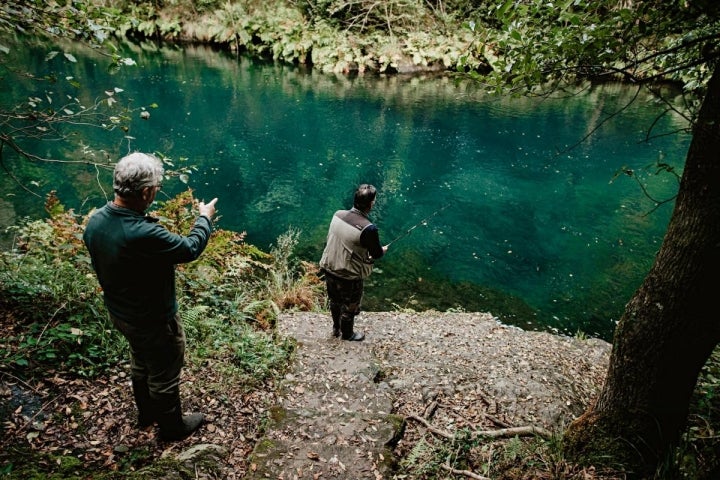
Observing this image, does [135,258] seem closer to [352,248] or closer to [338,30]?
[352,248]

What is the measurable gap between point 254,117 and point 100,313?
15.8 metres

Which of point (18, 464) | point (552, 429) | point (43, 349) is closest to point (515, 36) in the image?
point (552, 429)

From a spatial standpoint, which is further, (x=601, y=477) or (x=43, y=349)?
(x=43, y=349)

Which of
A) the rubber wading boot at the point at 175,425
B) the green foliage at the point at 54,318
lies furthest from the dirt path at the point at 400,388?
the green foliage at the point at 54,318

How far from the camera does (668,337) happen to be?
2857 millimetres

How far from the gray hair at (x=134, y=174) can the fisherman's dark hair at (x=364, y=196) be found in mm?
2364

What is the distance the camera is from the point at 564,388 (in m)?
4.62

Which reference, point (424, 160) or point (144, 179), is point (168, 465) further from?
point (424, 160)

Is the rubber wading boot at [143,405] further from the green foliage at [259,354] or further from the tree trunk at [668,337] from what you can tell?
the tree trunk at [668,337]

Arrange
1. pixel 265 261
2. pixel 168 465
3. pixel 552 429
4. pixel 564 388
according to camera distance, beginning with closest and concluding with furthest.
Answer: pixel 168 465
pixel 552 429
pixel 564 388
pixel 265 261

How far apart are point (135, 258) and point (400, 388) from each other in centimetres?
294

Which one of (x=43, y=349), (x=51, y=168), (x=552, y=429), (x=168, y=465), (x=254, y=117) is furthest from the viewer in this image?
(x=254, y=117)

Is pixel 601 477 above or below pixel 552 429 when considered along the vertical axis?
above

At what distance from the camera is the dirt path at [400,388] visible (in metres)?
3.43
